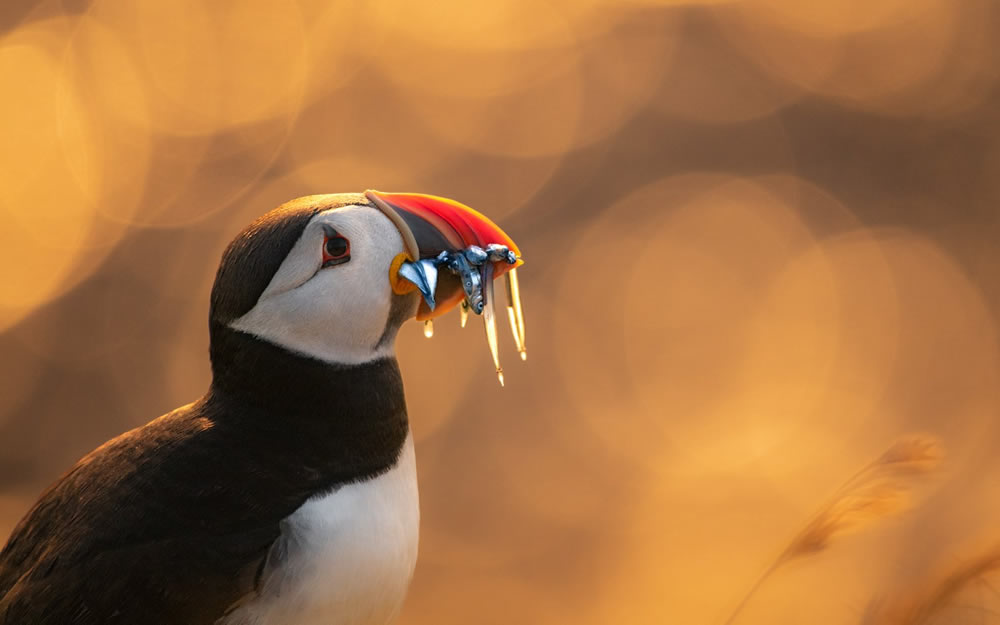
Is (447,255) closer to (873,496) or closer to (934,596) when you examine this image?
(873,496)

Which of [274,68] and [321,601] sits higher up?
[274,68]

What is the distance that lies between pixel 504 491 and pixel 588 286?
1.63 meters

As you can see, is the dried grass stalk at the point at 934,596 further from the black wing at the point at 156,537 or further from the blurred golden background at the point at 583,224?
the blurred golden background at the point at 583,224

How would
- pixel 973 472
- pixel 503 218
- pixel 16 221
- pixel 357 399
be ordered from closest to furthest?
pixel 357 399
pixel 973 472
pixel 16 221
pixel 503 218

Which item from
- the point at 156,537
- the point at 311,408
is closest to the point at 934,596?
the point at 311,408

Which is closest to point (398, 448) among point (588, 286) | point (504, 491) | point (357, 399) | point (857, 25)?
point (357, 399)

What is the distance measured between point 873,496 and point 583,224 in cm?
453

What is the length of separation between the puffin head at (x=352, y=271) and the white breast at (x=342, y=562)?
243 millimetres

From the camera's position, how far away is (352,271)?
5.39 feet

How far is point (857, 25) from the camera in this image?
20.5 feet

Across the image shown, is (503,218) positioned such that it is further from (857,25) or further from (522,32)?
(857,25)

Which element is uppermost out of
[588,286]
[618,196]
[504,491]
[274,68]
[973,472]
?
[274,68]

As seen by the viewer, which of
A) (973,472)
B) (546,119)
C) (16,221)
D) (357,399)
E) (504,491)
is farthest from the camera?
(546,119)

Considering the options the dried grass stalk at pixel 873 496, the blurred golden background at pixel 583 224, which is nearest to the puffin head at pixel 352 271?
the dried grass stalk at pixel 873 496
